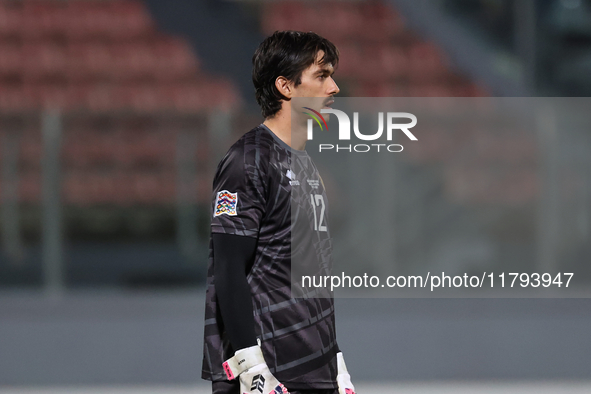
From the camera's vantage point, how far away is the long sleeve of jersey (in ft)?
5.24

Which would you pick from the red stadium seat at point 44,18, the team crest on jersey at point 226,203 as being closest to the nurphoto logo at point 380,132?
the team crest on jersey at point 226,203

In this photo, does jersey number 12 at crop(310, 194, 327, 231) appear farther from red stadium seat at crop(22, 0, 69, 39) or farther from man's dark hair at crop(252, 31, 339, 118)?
red stadium seat at crop(22, 0, 69, 39)

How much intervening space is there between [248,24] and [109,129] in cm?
230

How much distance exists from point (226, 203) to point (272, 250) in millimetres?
136

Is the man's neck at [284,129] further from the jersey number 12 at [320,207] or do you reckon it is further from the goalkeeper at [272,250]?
the jersey number 12 at [320,207]

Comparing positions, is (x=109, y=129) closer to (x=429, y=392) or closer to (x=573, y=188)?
(x=429, y=392)

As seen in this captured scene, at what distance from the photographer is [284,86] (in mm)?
1744

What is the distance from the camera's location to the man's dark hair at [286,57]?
5.66 feet

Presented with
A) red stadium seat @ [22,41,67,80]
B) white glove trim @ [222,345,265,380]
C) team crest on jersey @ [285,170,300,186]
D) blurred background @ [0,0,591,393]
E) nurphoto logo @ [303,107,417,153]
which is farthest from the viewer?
red stadium seat @ [22,41,67,80]

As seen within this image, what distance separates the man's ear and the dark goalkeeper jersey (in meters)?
0.09

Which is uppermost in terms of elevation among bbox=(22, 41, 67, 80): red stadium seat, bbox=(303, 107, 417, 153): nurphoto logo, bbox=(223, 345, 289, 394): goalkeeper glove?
bbox=(22, 41, 67, 80): red stadium seat

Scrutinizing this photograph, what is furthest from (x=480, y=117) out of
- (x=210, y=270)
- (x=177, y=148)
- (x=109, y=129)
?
(x=210, y=270)

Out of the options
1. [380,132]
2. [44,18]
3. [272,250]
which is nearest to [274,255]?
[272,250]

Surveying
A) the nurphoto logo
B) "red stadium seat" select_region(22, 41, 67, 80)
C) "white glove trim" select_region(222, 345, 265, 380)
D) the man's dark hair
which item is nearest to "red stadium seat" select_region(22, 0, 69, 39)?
"red stadium seat" select_region(22, 41, 67, 80)
